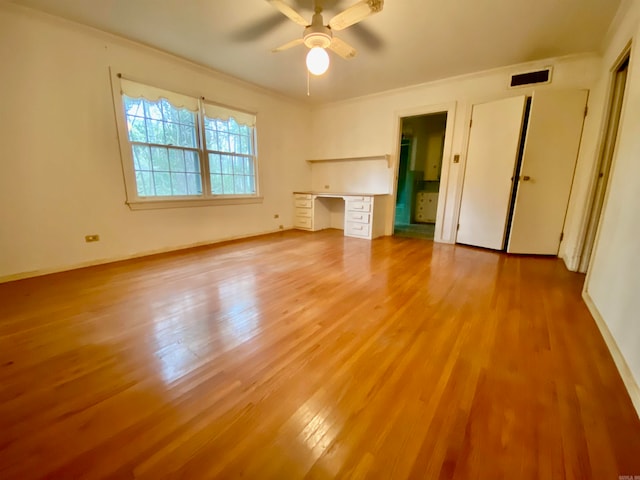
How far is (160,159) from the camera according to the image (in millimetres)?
3416

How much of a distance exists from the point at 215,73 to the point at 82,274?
3.13 meters

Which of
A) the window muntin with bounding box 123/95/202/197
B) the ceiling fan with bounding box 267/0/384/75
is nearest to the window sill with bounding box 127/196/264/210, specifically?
the window muntin with bounding box 123/95/202/197

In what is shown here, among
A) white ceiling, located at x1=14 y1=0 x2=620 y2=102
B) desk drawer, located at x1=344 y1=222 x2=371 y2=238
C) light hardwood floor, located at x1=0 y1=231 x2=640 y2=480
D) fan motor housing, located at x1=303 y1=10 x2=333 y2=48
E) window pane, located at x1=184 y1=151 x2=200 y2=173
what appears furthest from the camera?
desk drawer, located at x1=344 y1=222 x2=371 y2=238

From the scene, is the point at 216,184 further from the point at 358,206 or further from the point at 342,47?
the point at 342,47

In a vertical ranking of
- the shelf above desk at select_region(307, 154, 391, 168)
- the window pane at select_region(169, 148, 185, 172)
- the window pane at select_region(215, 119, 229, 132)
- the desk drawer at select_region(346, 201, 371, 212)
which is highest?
the window pane at select_region(215, 119, 229, 132)

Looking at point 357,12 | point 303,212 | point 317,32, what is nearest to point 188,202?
point 303,212

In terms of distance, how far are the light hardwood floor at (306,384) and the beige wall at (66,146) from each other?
0.55 metres

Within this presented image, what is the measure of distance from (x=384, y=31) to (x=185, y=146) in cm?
283

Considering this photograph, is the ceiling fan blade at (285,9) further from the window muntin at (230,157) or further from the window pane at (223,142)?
the window pane at (223,142)

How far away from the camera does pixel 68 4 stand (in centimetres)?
235

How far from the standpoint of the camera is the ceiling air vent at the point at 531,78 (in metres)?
3.30

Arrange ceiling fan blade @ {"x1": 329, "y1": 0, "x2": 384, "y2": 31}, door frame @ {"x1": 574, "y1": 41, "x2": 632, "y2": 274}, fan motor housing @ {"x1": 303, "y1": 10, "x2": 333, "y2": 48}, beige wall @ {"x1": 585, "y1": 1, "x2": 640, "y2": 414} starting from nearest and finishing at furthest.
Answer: beige wall @ {"x1": 585, "y1": 1, "x2": 640, "y2": 414}
ceiling fan blade @ {"x1": 329, "y1": 0, "x2": 384, "y2": 31}
fan motor housing @ {"x1": 303, "y1": 10, "x2": 333, "y2": 48}
door frame @ {"x1": 574, "y1": 41, "x2": 632, "y2": 274}

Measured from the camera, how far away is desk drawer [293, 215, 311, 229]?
5247 millimetres

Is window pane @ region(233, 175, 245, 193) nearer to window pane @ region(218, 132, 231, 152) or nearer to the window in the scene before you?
the window
